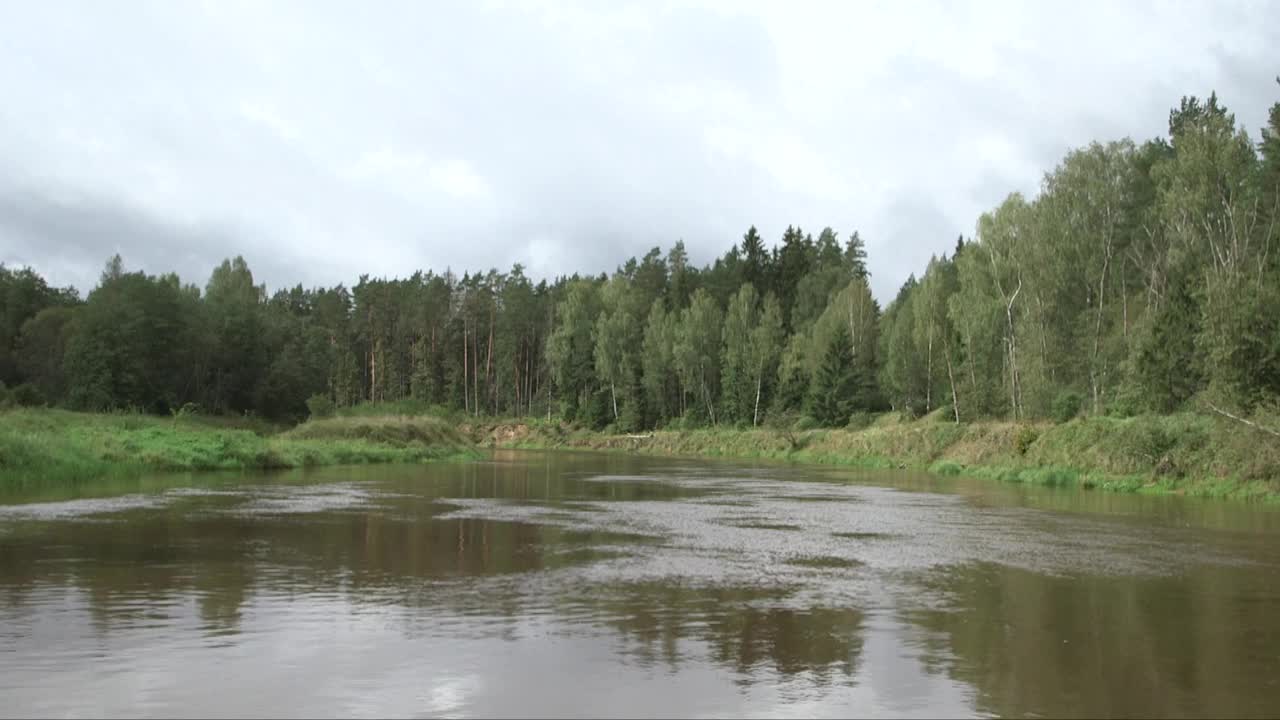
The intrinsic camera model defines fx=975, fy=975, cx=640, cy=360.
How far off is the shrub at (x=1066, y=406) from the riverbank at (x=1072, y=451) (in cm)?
233

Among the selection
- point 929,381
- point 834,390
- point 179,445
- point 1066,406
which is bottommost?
point 179,445

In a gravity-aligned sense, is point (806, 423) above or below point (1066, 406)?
below

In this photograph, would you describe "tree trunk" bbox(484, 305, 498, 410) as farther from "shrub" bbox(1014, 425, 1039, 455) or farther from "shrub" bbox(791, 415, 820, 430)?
"shrub" bbox(1014, 425, 1039, 455)

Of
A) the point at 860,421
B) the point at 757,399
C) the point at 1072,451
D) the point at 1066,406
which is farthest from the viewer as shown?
the point at 757,399

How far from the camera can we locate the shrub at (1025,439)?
152 ft

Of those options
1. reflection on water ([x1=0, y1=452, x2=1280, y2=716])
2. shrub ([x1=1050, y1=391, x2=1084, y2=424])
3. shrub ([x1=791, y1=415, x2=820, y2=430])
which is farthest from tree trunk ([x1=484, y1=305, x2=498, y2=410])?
reflection on water ([x1=0, y1=452, x2=1280, y2=716])

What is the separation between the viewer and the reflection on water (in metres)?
8.56

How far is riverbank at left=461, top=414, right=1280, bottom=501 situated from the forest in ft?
6.52

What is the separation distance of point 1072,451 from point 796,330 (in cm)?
5989

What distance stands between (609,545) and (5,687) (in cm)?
1167

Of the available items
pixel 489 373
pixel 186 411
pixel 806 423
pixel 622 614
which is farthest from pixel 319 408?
pixel 622 614

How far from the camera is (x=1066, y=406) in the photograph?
49438 mm

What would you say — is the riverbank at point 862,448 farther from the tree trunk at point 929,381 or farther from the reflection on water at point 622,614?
the reflection on water at point 622,614

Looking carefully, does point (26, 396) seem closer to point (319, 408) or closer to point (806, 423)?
point (319, 408)
